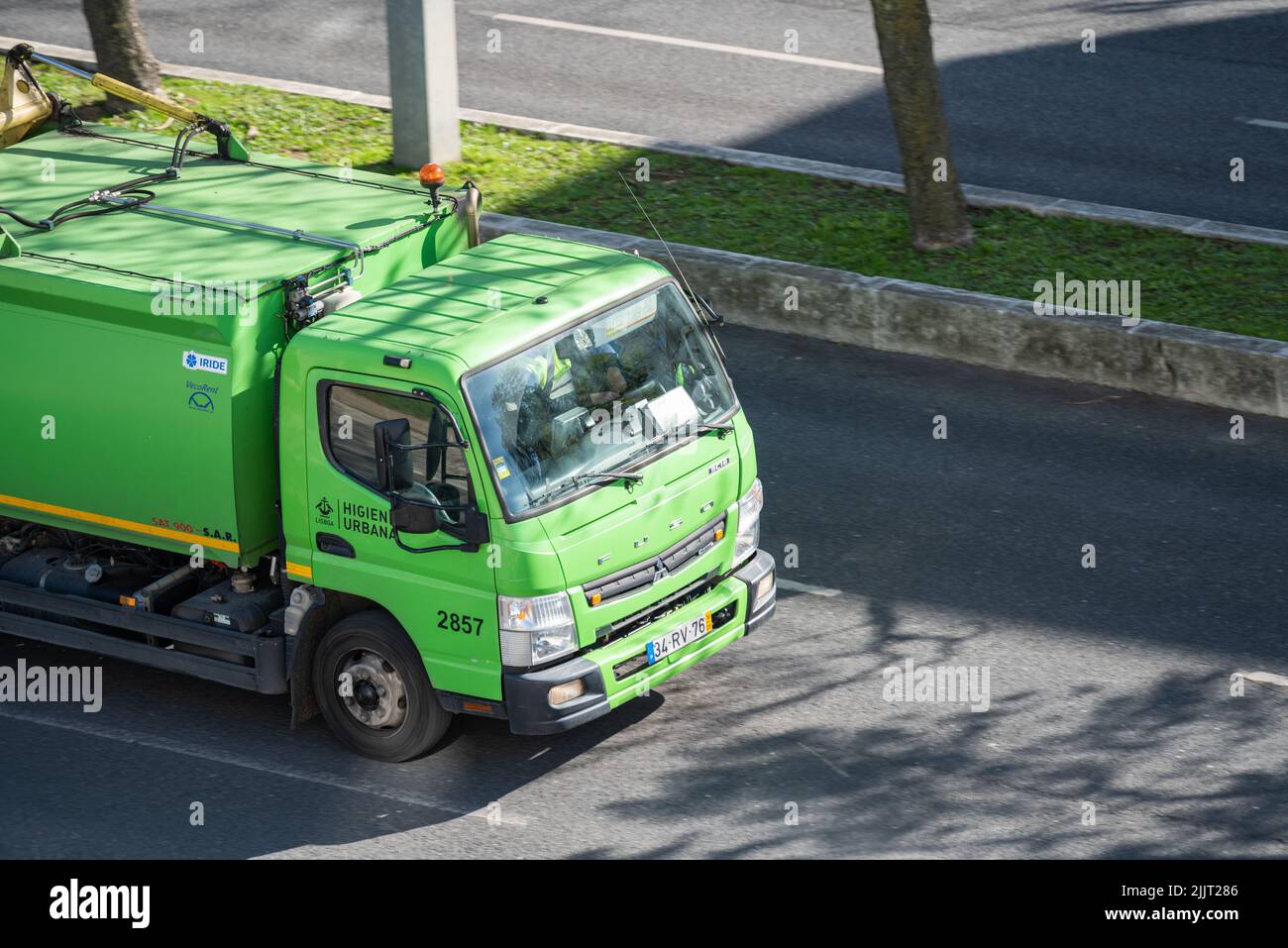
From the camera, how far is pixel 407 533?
26.9 ft

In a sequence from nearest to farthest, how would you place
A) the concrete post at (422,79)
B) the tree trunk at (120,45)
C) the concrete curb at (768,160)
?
1. the concrete curb at (768,160)
2. the concrete post at (422,79)
3. the tree trunk at (120,45)

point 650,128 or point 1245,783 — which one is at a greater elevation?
point 650,128

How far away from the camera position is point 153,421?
858 centimetres

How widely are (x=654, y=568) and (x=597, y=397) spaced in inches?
33.4

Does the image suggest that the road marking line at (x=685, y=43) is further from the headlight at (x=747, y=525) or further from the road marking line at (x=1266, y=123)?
the headlight at (x=747, y=525)

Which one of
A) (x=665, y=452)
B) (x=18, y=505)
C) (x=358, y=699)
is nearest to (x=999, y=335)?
(x=665, y=452)

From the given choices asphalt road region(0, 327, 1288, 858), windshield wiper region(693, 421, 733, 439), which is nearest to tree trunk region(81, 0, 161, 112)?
asphalt road region(0, 327, 1288, 858)

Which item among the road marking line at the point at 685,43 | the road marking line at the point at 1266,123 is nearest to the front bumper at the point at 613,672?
the road marking line at the point at 1266,123

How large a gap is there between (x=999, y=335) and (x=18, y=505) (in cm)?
696

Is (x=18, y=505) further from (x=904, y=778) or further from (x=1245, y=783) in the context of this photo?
(x=1245, y=783)

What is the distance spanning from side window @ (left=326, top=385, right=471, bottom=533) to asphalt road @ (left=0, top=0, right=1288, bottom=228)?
871cm

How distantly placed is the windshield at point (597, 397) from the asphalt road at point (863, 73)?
7429 mm

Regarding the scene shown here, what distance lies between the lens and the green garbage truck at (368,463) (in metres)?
8.10

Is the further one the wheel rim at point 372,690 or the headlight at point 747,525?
the headlight at point 747,525
